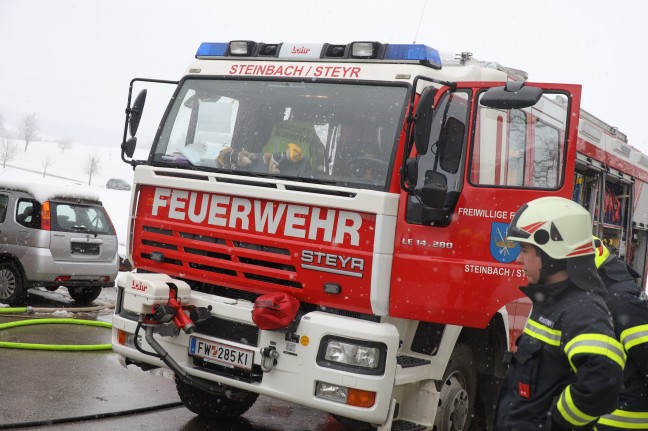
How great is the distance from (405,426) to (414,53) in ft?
8.43

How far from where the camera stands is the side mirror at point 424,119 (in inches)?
181

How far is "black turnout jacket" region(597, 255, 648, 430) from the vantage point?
3.12m

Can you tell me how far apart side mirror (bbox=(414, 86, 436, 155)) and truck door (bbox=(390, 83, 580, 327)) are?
144mm

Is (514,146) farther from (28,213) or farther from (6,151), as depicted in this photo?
(6,151)

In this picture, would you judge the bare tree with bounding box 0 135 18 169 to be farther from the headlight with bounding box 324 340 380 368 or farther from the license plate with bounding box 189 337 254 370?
the headlight with bounding box 324 340 380 368

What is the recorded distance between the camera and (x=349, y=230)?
4.88m

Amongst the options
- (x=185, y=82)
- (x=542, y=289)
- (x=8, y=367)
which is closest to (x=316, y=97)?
(x=185, y=82)

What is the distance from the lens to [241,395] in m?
5.36

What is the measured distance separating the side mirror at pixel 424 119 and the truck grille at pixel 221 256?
1.19 metres

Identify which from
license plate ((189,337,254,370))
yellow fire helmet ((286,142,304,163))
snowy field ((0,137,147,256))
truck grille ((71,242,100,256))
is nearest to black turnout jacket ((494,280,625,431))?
license plate ((189,337,254,370))

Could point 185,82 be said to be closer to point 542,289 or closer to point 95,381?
point 95,381

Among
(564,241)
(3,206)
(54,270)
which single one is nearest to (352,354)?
(564,241)

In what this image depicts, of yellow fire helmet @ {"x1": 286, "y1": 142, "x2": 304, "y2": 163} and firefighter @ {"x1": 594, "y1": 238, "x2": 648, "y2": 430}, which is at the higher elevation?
yellow fire helmet @ {"x1": 286, "y1": 142, "x2": 304, "y2": 163}

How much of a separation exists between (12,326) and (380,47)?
5.69 meters
